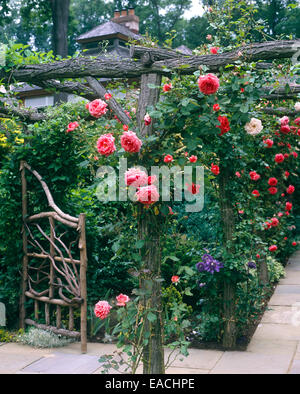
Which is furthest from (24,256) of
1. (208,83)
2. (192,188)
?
(208,83)

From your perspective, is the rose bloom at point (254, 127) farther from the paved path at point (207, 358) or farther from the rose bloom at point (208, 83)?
the paved path at point (207, 358)

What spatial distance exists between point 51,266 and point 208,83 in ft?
8.90

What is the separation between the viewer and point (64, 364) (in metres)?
4.32

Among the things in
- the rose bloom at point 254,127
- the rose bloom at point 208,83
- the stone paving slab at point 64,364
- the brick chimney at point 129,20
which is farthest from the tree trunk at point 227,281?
the brick chimney at point 129,20

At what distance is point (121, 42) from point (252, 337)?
18027 millimetres

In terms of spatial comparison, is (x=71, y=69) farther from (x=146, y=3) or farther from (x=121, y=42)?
(x=146, y=3)

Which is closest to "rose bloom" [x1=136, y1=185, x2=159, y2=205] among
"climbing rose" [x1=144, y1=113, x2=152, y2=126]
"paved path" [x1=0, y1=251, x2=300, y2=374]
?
"climbing rose" [x1=144, y1=113, x2=152, y2=126]

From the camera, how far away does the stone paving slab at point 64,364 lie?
4.16m

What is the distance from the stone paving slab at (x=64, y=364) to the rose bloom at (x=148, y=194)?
5.64 ft

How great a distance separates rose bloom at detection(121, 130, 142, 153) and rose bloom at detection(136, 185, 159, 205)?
290mm

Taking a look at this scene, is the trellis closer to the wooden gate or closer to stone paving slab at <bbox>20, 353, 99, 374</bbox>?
stone paving slab at <bbox>20, 353, 99, 374</bbox>

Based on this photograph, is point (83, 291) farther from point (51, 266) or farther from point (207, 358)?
point (207, 358)

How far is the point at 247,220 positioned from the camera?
16.4 ft

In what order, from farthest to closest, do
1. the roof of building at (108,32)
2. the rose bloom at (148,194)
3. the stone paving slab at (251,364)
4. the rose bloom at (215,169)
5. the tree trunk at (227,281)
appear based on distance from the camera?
the roof of building at (108,32), the tree trunk at (227,281), the rose bloom at (215,169), the stone paving slab at (251,364), the rose bloom at (148,194)
